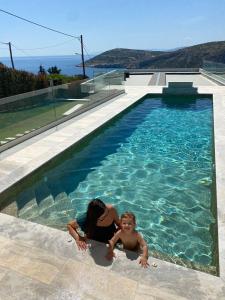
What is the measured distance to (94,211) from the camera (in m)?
4.45

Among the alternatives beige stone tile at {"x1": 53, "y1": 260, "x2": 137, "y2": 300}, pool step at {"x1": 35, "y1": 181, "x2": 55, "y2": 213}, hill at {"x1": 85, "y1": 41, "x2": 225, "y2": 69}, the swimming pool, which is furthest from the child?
hill at {"x1": 85, "y1": 41, "x2": 225, "y2": 69}

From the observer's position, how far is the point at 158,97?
65.1ft

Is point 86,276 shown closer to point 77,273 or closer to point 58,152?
point 77,273

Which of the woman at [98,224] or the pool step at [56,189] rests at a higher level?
the woman at [98,224]

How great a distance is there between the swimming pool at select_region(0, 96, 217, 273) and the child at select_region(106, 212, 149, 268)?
2.57ft

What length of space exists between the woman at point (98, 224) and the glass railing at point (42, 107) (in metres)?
Answer: 5.63

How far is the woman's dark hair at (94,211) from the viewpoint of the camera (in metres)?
4.44

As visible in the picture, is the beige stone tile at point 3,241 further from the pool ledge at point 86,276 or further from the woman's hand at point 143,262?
the woman's hand at point 143,262

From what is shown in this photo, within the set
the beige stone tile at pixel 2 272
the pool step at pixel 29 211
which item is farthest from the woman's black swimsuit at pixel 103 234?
the pool step at pixel 29 211

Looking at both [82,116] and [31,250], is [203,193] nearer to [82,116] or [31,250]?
[31,250]

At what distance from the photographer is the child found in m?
4.33

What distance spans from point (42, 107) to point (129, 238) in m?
8.29

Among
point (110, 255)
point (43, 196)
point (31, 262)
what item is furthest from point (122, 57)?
point (31, 262)

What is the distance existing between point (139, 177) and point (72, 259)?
423 centimetres
